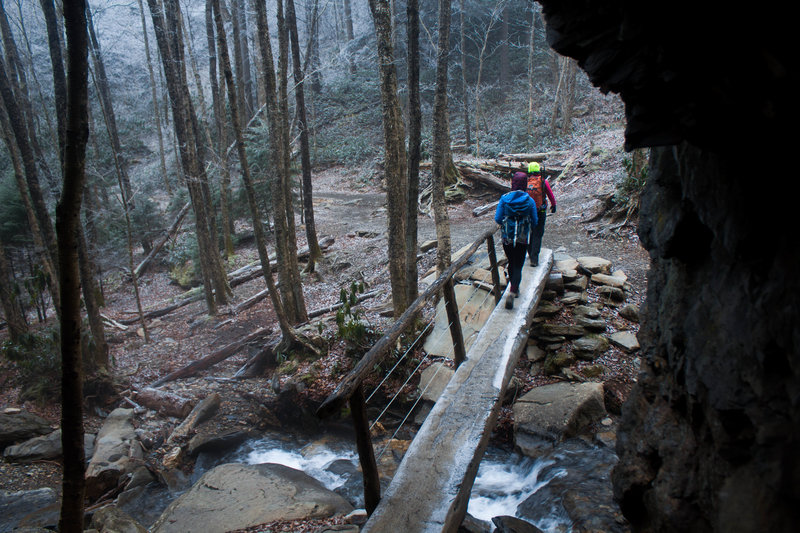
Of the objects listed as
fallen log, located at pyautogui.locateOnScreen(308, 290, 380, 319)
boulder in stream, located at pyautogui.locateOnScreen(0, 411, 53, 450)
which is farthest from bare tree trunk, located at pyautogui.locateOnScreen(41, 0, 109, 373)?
fallen log, located at pyautogui.locateOnScreen(308, 290, 380, 319)

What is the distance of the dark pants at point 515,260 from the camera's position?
22.5ft

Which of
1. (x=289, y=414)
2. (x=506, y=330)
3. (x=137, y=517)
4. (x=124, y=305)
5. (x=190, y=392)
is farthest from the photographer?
(x=124, y=305)

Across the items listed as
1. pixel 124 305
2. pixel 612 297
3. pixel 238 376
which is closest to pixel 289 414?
pixel 238 376

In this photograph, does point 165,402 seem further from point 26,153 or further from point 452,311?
point 452,311

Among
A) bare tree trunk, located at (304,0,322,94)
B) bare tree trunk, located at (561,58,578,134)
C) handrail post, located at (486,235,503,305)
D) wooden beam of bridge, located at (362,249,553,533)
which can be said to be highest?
bare tree trunk, located at (304,0,322,94)

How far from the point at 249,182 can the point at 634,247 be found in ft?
28.8

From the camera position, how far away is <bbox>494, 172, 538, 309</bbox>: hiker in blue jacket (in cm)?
658

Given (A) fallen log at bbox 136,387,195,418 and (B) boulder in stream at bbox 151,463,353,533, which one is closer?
→ (B) boulder in stream at bbox 151,463,353,533

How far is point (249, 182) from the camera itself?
31.7 feet

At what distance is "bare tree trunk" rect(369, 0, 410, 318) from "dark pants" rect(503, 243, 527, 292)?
194cm

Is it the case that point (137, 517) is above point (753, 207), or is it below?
below

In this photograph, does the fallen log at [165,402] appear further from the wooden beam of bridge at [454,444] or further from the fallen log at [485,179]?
the fallen log at [485,179]

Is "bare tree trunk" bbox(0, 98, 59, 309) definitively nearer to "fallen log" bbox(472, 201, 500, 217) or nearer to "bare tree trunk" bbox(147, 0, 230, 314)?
"bare tree trunk" bbox(147, 0, 230, 314)

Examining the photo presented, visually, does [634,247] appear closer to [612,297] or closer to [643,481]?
[612,297]
